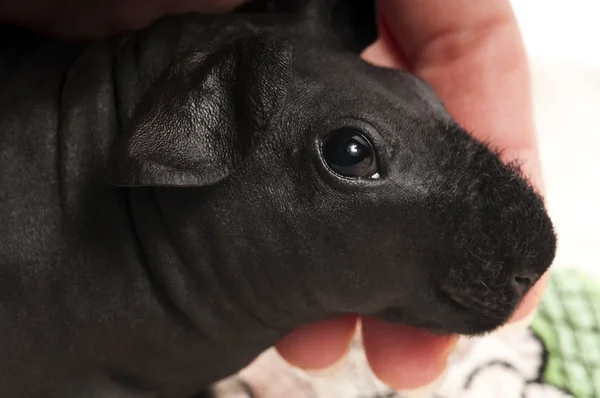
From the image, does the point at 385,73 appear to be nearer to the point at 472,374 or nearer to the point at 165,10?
the point at 165,10

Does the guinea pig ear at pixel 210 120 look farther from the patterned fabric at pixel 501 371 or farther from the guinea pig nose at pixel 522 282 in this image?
the patterned fabric at pixel 501 371

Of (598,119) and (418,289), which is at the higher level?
(418,289)

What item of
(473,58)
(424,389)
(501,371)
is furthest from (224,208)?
(501,371)

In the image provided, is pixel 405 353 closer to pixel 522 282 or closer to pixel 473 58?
pixel 522 282

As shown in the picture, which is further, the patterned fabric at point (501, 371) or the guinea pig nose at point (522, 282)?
the patterned fabric at point (501, 371)

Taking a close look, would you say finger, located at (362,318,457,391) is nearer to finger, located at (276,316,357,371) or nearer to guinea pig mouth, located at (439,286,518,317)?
finger, located at (276,316,357,371)

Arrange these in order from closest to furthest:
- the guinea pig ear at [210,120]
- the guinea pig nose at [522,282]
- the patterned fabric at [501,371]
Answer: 1. the guinea pig ear at [210,120]
2. the guinea pig nose at [522,282]
3. the patterned fabric at [501,371]

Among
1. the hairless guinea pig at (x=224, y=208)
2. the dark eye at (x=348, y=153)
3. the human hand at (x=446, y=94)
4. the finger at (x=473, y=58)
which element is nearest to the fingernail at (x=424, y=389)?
the human hand at (x=446, y=94)

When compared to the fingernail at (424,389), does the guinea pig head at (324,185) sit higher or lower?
higher

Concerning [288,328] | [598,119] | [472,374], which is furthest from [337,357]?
[598,119]
